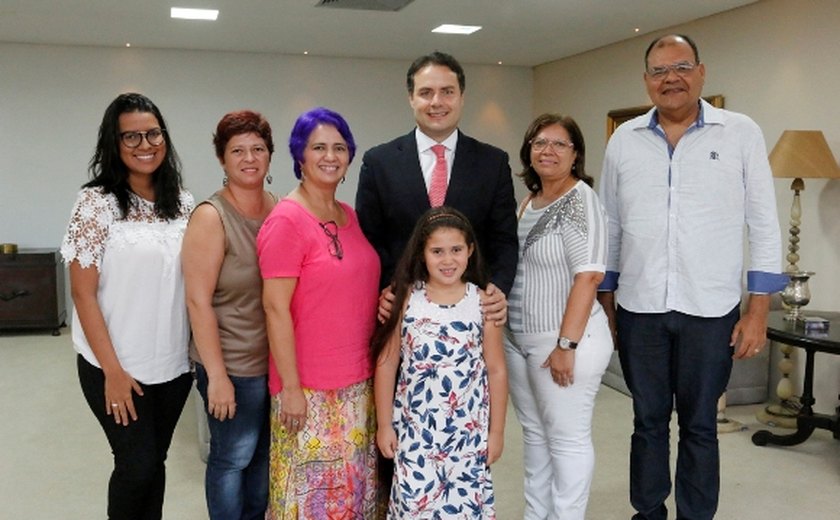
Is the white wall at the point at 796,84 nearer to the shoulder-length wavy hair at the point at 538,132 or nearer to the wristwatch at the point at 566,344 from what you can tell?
the shoulder-length wavy hair at the point at 538,132

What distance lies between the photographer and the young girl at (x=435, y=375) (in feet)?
6.79

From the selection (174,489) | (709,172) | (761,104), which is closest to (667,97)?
(709,172)

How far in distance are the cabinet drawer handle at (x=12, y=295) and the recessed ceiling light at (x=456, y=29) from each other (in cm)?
428

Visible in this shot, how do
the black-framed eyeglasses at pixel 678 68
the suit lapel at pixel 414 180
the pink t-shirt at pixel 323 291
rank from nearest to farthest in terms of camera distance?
the pink t-shirt at pixel 323 291
the suit lapel at pixel 414 180
the black-framed eyeglasses at pixel 678 68

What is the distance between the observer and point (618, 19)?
5.71m

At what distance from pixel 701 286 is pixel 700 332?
148 millimetres

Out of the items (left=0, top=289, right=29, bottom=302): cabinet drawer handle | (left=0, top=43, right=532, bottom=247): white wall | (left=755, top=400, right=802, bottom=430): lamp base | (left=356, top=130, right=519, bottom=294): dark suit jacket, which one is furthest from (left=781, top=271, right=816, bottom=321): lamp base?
(left=0, top=289, right=29, bottom=302): cabinet drawer handle

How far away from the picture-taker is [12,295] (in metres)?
6.53

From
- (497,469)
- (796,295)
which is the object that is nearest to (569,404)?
(497,469)

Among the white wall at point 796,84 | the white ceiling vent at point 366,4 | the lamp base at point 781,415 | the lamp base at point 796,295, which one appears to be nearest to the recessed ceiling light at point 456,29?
the white ceiling vent at point 366,4

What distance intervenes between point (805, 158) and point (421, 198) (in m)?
3.00

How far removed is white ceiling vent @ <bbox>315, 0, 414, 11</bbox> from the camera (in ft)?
16.4

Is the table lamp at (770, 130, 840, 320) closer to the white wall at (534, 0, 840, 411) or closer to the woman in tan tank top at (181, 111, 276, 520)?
the white wall at (534, 0, 840, 411)

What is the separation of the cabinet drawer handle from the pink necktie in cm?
564
